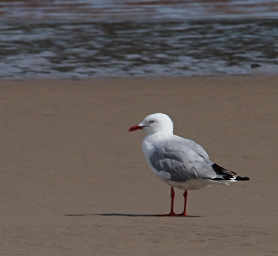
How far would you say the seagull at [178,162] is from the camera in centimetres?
710

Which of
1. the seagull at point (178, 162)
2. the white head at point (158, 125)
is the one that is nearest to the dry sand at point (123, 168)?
the seagull at point (178, 162)

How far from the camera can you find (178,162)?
23.9 ft

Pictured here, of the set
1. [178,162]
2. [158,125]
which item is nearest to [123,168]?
[158,125]

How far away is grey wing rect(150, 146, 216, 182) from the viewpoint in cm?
Answer: 714

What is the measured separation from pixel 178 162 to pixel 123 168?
188 centimetres

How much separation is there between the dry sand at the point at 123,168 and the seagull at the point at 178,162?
0.27 metres

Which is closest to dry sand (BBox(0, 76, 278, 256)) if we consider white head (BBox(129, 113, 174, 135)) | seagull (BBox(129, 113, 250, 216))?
seagull (BBox(129, 113, 250, 216))

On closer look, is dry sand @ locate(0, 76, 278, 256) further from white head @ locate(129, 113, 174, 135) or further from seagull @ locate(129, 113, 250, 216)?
white head @ locate(129, 113, 174, 135)

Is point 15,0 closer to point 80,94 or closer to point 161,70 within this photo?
point 161,70

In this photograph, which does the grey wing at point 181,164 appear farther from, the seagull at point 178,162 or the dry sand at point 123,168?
the dry sand at point 123,168

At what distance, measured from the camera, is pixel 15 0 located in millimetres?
26078

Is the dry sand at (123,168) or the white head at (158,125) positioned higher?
the white head at (158,125)

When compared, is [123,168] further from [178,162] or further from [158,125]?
[178,162]

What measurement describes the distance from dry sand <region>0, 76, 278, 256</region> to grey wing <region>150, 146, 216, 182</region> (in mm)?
321
